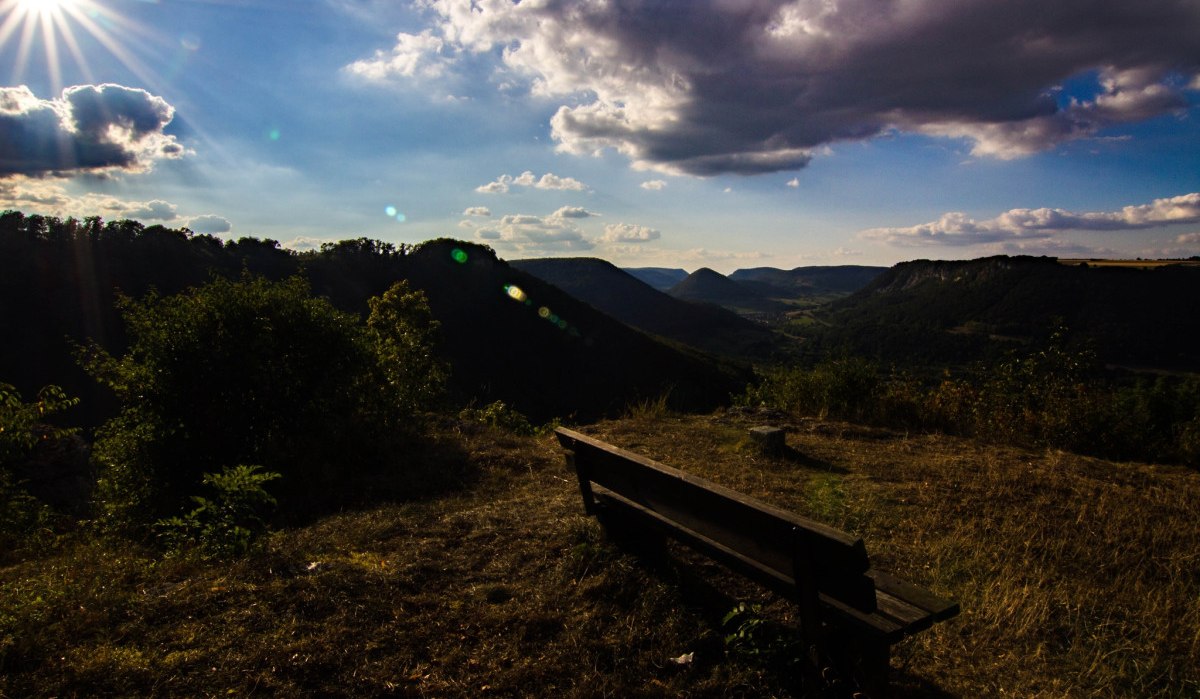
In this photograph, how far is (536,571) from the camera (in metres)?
3.88

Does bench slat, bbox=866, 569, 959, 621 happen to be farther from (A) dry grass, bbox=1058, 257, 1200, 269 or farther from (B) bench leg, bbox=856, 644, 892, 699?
(A) dry grass, bbox=1058, 257, 1200, 269

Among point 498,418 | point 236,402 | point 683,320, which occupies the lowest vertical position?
point 683,320

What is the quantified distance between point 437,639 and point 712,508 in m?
1.65

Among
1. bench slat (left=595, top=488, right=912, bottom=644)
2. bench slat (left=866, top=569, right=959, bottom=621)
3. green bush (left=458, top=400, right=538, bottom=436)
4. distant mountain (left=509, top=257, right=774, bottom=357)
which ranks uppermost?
bench slat (left=595, top=488, right=912, bottom=644)

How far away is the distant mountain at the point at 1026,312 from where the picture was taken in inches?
3450

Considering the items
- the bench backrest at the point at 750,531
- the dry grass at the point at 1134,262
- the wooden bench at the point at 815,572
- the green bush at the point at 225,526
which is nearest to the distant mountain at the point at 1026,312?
the dry grass at the point at 1134,262

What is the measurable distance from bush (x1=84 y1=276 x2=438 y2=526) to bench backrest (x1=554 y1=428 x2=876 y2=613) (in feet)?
14.2

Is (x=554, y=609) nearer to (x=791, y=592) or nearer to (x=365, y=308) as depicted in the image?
(x=791, y=592)

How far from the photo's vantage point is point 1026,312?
114375 mm

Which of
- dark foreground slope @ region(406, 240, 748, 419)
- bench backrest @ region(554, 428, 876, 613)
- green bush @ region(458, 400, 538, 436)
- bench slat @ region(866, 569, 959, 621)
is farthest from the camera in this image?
dark foreground slope @ region(406, 240, 748, 419)

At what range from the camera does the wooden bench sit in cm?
236

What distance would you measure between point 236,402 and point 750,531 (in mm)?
6908

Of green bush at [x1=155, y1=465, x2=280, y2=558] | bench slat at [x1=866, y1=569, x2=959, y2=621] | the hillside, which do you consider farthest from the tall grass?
the hillside

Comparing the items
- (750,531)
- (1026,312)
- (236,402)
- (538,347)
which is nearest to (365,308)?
(538,347)
